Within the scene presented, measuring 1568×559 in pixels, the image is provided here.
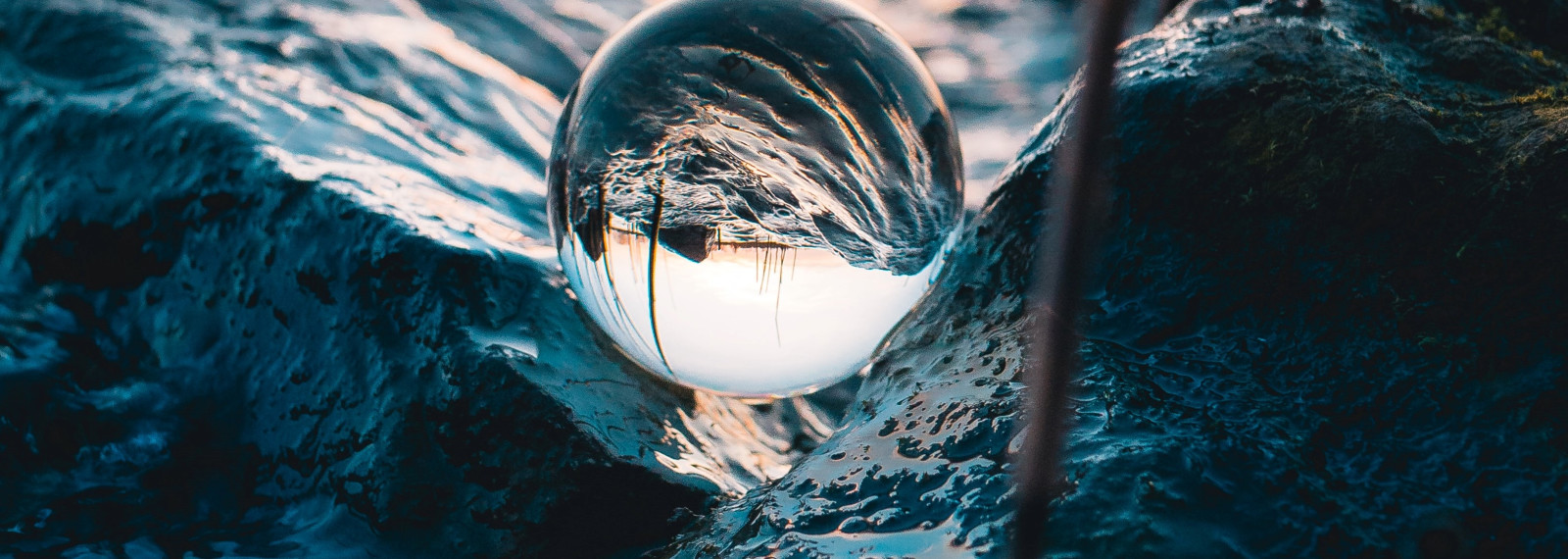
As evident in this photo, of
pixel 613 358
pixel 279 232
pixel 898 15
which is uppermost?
pixel 898 15

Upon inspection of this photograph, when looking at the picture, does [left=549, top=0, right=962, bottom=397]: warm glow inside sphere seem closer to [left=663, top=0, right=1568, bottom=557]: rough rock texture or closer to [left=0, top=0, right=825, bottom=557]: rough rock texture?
[left=663, top=0, right=1568, bottom=557]: rough rock texture

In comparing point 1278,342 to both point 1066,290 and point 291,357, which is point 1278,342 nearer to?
point 1066,290

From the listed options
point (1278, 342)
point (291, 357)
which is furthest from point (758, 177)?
point (291, 357)

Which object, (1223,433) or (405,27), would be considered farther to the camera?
(405,27)

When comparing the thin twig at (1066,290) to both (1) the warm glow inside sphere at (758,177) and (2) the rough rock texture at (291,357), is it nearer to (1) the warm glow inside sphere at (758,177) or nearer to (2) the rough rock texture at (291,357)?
(1) the warm glow inside sphere at (758,177)

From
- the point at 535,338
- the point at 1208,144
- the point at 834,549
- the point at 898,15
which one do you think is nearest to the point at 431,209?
the point at 535,338

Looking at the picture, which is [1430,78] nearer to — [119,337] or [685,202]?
[685,202]

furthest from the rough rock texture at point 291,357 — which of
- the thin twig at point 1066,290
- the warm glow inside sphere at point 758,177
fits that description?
the thin twig at point 1066,290
